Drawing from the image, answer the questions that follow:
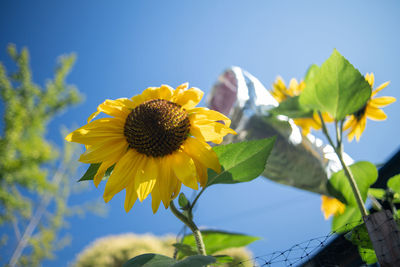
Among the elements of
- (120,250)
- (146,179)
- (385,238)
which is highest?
(120,250)

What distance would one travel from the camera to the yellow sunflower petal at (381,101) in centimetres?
43

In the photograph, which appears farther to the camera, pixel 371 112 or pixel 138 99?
pixel 371 112

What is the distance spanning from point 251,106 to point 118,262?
1.14 m

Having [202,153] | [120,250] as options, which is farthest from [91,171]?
[120,250]

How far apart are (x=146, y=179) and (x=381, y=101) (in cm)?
40

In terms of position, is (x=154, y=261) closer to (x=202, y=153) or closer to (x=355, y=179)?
(x=202, y=153)

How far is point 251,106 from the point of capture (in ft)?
1.60

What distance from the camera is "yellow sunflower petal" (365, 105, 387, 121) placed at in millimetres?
435

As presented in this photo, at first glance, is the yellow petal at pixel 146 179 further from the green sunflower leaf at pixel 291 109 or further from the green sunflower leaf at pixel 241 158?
the green sunflower leaf at pixel 291 109

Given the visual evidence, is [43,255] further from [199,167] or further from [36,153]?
[199,167]

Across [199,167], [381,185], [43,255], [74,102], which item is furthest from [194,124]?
[74,102]

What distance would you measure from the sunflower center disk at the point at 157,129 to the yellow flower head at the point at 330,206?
0.38 meters

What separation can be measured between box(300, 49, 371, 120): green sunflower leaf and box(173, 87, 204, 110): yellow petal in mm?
164

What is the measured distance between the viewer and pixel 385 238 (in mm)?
213
